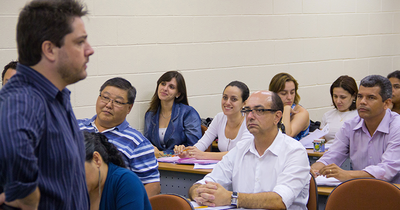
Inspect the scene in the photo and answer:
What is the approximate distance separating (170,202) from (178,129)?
5.98ft

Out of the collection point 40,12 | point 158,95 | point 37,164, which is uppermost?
point 40,12

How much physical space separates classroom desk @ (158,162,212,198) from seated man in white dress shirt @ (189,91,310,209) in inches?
21.9

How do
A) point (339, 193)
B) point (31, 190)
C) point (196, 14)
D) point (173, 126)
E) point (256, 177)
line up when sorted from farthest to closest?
point (196, 14) → point (173, 126) → point (256, 177) → point (339, 193) → point (31, 190)

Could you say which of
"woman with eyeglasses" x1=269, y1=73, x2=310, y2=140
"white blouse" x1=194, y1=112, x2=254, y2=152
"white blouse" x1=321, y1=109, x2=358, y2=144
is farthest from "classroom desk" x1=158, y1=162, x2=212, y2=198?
"white blouse" x1=321, y1=109, x2=358, y2=144

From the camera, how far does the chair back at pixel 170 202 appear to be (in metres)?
1.65

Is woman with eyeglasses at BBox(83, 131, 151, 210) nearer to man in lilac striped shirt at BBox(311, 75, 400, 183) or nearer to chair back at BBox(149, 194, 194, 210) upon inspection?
chair back at BBox(149, 194, 194, 210)

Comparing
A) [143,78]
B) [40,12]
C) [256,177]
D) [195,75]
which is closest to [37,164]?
[40,12]

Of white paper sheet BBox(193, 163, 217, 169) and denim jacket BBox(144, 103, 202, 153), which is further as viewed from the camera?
denim jacket BBox(144, 103, 202, 153)

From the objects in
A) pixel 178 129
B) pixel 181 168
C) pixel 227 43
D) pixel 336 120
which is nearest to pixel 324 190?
pixel 181 168

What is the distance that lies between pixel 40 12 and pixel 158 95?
9.09ft

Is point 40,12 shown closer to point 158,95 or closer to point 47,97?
point 47,97

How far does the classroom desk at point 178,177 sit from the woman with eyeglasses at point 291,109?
4.02ft

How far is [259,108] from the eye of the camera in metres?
2.10

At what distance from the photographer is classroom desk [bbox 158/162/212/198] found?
2.68 metres
